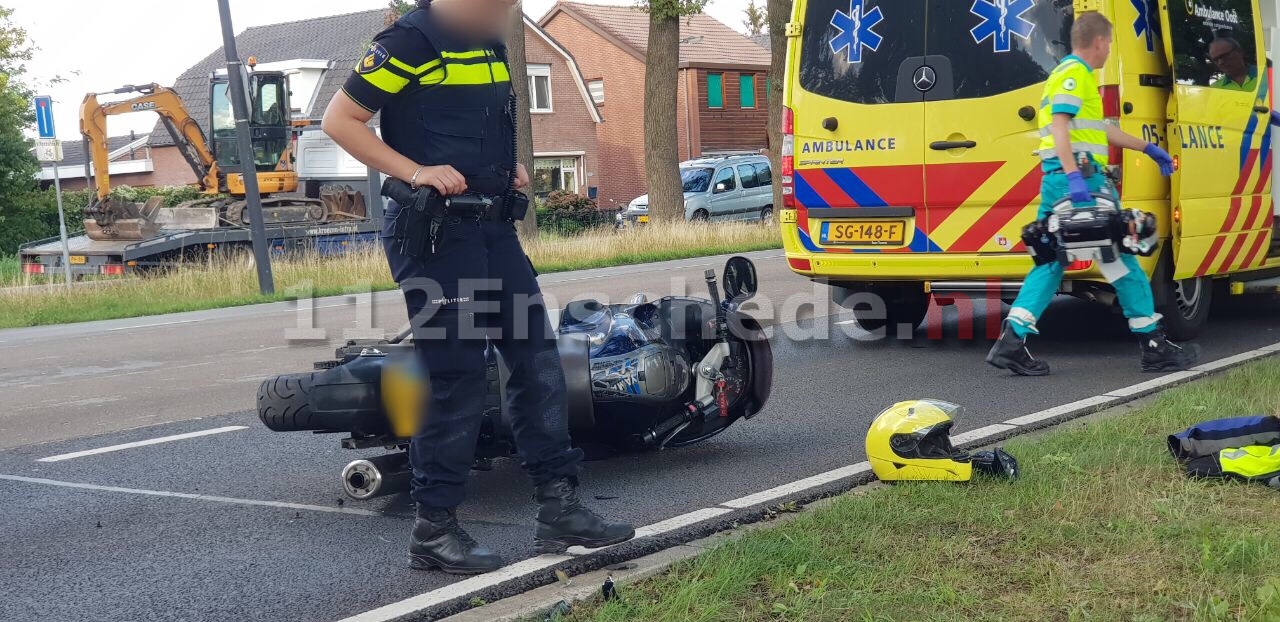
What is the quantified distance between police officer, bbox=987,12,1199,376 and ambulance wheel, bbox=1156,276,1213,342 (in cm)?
56

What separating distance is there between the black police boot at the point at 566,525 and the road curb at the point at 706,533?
68mm

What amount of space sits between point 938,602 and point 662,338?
1995mm

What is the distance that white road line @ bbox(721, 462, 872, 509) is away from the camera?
476cm

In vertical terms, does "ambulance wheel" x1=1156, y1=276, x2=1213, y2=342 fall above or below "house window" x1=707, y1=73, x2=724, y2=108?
below

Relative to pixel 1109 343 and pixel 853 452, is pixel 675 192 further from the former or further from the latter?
pixel 853 452

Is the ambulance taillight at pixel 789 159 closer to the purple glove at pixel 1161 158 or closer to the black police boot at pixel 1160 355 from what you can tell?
the purple glove at pixel 1161 158

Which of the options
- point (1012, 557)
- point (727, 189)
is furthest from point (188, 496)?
point (727, 189)

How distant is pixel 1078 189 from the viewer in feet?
22.5

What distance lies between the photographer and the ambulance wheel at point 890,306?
29.2ft

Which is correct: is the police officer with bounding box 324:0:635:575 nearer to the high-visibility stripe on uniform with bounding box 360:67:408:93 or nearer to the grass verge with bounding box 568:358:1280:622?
the high-visibility stripe on uniform with bounding box 360:67:408:93

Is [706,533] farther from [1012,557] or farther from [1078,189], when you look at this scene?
[1078,189]

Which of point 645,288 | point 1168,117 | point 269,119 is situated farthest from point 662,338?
→ point 269,119

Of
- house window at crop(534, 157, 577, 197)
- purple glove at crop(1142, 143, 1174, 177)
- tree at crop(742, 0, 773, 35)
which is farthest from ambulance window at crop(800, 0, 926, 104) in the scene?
tree at crop(742, 0, 773, 35)

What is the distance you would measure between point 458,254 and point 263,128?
915 inches
